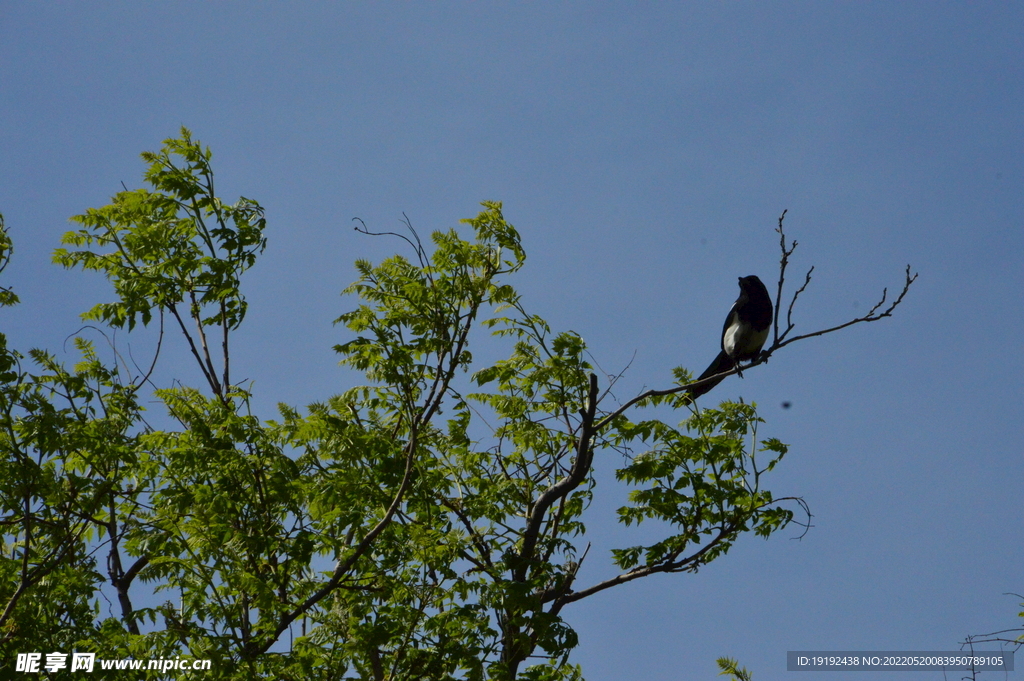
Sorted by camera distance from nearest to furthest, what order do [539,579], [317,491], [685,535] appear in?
[317,491] → [539,579] → [685,535]

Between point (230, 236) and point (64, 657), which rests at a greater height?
point (230, 236)

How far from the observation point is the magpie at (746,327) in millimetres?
10242

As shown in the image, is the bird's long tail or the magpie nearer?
the bird's long tail

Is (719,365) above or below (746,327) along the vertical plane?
below

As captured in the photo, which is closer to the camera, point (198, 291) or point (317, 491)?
point (317, 491)

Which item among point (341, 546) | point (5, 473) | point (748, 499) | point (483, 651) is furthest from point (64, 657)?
point (748, 499)

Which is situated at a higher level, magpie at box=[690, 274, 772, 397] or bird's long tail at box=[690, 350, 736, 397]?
magpie at box=[690, 274, 772, 397]

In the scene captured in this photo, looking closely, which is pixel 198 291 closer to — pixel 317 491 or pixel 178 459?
pixel 178 459

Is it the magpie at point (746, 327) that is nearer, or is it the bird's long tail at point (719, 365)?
the bird's long tail at point (719, 365)

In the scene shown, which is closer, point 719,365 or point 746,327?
point 719,365

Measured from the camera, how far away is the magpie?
33.6ft

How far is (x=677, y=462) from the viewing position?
293 inches

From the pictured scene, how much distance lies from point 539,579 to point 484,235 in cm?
267

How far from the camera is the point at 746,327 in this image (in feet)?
34.4
